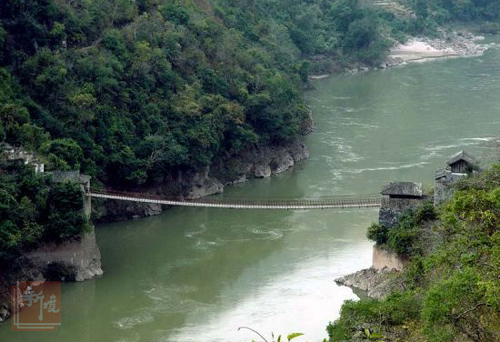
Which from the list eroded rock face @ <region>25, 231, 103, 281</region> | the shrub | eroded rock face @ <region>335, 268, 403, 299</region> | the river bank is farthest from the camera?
the river bank

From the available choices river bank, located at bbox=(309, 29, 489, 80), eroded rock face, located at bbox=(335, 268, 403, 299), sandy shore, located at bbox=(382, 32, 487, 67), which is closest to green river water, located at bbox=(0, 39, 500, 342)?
eroded rock face, located at bbox=(335, 268, 403, 299)

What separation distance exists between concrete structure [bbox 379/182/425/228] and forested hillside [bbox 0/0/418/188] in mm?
7862

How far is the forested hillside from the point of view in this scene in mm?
26828

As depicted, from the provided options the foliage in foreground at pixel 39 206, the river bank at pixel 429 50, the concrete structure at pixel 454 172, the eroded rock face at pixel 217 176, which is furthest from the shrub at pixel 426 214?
the river bank at pixel 429 50

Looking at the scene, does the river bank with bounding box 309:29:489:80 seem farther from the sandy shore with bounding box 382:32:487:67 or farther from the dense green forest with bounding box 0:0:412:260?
the dense green forest with bounding box 0:0:412:260

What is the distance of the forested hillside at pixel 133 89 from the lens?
26.8m

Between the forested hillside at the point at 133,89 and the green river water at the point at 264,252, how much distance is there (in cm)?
174

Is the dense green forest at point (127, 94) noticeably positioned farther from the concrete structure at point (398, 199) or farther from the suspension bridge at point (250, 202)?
the concrete structure at point (398, 199)

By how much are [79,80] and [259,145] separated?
6937 mm

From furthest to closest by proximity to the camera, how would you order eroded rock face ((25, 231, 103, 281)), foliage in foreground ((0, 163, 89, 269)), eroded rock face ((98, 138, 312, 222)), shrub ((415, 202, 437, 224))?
eroded rock face ((98, 138, 312, 222)) → eroded rock face ((25, 231, 103, 281)) → foliage in foreground ((0, 163, 89, 269)) → shrub ((415, 202, 437, 224))

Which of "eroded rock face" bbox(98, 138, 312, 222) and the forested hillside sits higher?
the forested hillside

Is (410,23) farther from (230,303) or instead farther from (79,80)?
(230,303)

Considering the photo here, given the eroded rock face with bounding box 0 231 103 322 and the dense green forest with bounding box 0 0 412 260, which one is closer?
the eroded rock face with bounding box 0 231 103 322

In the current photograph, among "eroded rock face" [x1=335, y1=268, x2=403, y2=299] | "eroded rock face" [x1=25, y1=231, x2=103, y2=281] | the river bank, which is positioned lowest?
"eroded rock face" [x1=335, y1=268, x2=403, y2=299]
